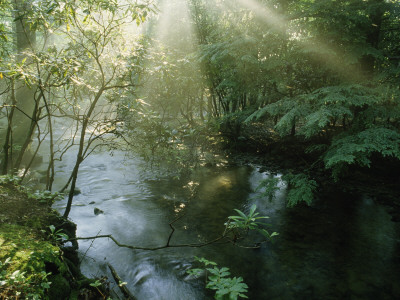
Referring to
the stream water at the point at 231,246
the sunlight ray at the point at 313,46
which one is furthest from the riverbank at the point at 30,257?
the sunlight ray at the point at 313,46

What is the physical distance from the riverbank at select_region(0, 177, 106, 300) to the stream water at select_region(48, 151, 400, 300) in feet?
3.82

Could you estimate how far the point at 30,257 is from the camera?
245 centimetres

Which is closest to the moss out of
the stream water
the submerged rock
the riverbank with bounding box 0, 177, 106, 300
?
the riverbank with bounding box 0, 177, 106, 300

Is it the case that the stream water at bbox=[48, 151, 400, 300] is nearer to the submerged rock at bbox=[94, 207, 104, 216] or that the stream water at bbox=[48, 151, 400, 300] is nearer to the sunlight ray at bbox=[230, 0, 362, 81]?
the submerged rock at bbox=[94, 207, 104, 216]

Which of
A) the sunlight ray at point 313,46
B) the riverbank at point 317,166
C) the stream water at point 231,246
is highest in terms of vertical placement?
the sunlight ray at point 313,46

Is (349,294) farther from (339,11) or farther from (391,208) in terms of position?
(339,11)

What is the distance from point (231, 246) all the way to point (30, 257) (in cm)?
438

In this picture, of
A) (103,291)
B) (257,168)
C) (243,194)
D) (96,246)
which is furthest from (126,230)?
(257,168)

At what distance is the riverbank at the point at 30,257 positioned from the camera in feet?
6.90

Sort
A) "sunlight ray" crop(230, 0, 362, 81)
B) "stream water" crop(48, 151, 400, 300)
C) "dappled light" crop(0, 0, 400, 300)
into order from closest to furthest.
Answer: "dappled light" crop(0, 0, 400, 300) < "stream water" crop(48, 151, 400, 300) < "sunlight ray" crop(230, 0, 362, 81)

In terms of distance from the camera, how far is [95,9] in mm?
3727

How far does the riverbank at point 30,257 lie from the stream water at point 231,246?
1164mm

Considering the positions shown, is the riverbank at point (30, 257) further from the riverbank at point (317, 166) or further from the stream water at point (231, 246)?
the riverbank at point (317, 166)

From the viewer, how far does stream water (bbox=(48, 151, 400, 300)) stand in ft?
15.5
